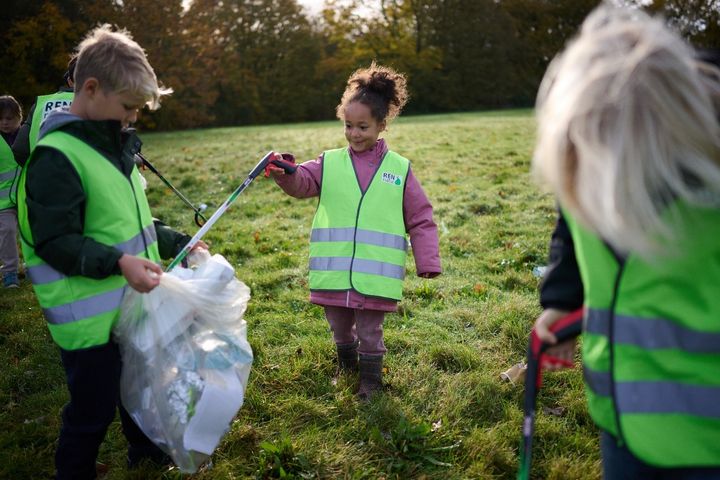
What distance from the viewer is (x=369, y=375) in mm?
3662

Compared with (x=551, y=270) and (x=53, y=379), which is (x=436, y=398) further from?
(x=53, y=379)

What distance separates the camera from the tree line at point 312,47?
31.9m

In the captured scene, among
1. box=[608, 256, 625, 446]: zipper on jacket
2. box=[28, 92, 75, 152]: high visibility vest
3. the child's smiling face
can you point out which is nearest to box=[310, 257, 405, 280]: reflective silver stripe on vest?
the child's smiling face

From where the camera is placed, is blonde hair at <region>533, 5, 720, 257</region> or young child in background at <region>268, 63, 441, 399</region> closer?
blonde hair at <region>533, 5, 720, 257</region>

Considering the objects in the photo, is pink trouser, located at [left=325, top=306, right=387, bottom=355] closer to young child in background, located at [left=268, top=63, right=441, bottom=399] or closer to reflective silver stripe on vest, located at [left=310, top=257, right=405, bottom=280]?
young child in background, located at [left=268, top=63, right=441, bottom=399]

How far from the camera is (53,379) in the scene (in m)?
3.98

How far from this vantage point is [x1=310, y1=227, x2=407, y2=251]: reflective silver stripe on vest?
354 centimetres

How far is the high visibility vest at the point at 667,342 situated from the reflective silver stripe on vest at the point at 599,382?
0.10 feet

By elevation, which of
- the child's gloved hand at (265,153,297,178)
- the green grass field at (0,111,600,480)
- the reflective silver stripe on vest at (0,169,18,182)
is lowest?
the green grass field at (0,111,600,480)

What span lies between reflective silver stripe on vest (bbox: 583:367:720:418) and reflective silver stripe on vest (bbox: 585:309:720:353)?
0.34 feet

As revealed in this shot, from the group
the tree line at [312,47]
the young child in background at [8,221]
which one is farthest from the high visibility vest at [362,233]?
the tree line at [312,47]

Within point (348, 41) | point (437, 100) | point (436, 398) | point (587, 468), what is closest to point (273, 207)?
point (436, 398)

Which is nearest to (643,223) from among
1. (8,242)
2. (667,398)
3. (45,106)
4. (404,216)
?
(667,398)

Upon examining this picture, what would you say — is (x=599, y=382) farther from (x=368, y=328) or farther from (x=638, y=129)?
(x=368, y=328)
